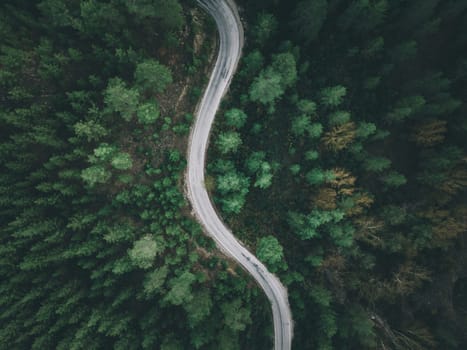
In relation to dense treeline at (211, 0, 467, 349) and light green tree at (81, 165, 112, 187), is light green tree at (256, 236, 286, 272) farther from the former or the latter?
light green tree at (81, 165, 112, 187)

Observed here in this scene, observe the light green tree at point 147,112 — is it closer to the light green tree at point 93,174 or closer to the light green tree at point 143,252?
the light green tree at point 93,174

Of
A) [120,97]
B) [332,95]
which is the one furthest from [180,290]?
[332,95]

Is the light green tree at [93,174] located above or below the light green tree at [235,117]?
below


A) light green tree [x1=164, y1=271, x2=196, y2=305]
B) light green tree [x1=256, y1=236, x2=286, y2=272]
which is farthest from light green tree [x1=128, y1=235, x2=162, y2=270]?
light green tree [x1=256, y1=236, x2=286, y2=272]

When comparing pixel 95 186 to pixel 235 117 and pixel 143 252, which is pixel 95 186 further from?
pixel 235 117

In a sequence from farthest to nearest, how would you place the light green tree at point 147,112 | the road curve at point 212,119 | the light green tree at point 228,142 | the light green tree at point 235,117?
the road curve at point 212,119
the light green tree at point 235,117
the light green tree at point 228,142
the light green tree at point 147,112

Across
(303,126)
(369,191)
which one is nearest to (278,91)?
(303,126)

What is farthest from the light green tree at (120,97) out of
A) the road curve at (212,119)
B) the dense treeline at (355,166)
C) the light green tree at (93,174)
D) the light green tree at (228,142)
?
the dense treeline at (355,166)
